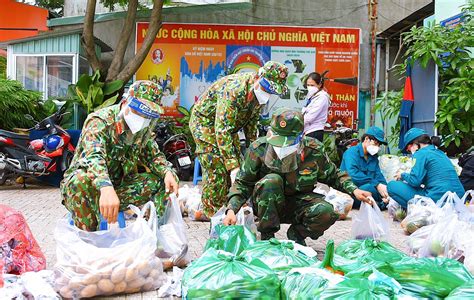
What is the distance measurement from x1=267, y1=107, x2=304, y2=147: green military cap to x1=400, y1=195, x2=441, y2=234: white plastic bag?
1841 mm

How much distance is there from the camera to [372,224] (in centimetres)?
414

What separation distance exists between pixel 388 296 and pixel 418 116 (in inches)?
268

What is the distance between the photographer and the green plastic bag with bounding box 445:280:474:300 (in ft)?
7.36

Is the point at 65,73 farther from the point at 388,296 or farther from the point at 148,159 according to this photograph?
the point at 388,296

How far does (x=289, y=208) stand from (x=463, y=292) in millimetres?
1990

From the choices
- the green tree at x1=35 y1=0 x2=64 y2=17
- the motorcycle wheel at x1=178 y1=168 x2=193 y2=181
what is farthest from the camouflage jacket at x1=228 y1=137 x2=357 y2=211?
the green tree at x1=35 y1=0 x2=64 y2=17

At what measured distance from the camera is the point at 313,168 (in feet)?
13.2

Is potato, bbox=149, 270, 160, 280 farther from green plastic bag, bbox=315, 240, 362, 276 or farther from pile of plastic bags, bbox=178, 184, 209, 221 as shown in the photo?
pile of plastic bags, bbox=178, 184, 209, 221

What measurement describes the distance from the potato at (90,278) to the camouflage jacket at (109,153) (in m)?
0.47

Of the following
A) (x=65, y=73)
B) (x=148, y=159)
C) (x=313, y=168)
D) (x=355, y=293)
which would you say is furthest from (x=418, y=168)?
(x=65, y=73)

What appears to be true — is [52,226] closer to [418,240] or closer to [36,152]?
[36,152]

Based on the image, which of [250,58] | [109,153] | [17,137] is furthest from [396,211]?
[250,58]

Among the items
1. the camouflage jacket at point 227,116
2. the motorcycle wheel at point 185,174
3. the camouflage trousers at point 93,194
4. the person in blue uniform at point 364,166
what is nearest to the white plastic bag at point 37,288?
the camouflage trousers at point 93,194

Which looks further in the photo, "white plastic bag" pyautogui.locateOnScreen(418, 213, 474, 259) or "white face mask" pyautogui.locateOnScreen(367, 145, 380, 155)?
"white face mask" pyautogui.locateOnScreen(367, 145, 380, 155)
